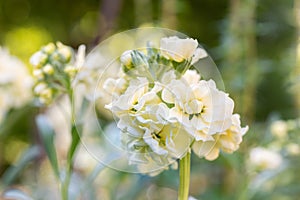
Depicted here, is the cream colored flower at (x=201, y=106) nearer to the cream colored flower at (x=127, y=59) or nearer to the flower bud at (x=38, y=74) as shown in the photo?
the cream colored flower at (x=127, y=59)

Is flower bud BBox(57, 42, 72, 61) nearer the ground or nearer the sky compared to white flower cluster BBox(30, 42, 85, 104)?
nearer the sky

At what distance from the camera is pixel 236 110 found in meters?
1.09

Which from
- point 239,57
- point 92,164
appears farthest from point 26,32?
point 239,57

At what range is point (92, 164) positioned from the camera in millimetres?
1273

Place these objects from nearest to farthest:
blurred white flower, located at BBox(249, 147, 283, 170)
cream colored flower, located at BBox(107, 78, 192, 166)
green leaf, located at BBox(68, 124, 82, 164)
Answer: cream colored flower, located at BBox(107, 78, 192, 166)
green leaf, located at BBox(68, 124, 82, 164)
blurred white flower, located at BBox(249, 147, 283, 170)

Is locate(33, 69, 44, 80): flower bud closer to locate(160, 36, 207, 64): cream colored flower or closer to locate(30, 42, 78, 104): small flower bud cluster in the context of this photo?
locate(30, 42, 78, 104): small flower bud cluster

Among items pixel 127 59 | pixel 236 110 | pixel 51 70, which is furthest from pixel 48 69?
pixel 236 110

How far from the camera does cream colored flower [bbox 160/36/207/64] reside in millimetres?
434

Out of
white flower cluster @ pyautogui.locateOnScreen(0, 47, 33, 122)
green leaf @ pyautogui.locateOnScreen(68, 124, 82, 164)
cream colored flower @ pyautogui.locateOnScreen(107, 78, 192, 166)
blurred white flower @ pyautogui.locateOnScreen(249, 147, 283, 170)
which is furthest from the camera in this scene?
white flower cluster @ pyautogui.locateOnScreen(0, 47, 33, 122)

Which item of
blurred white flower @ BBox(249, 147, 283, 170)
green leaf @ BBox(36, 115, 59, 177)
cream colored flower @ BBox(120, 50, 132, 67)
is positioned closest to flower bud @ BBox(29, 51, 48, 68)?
green leaf @ BBox(36, 115, 59, 177)

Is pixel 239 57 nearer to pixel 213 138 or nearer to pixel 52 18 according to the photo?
pixel 213 138

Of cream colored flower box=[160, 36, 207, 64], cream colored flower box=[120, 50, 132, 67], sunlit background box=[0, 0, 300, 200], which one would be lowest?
sunlit background box=[0, 0, 300, 200]

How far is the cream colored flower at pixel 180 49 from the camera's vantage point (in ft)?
1.42

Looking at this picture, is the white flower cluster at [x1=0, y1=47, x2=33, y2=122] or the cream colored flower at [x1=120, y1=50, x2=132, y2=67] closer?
the cream colored flower at [x1=120, y1=50, x2=132, y2=67]
